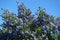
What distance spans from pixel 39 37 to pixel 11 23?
6.47 feet

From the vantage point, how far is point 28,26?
330 inches

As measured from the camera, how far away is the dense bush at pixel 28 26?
7.76 m

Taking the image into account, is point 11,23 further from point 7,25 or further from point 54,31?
point 54,31

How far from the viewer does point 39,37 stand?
7824 millimetres

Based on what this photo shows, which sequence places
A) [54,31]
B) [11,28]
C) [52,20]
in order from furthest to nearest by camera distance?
[11,28] → [52,20] → [54,31]

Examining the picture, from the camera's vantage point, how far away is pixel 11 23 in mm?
9250

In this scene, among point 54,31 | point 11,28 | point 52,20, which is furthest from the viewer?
point 11,28

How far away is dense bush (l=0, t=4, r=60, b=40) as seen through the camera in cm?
776

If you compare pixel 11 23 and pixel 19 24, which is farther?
pixel 11 23

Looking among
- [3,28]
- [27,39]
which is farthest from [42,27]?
[3,28]

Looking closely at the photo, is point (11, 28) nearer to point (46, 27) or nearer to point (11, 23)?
point (11, 23)

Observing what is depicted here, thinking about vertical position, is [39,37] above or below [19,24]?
below

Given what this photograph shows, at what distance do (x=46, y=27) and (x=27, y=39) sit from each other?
910 mm

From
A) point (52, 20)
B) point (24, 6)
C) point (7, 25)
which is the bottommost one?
point (52, 20)
